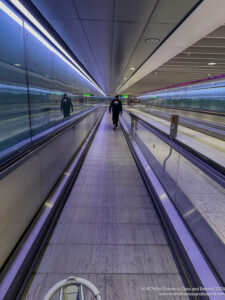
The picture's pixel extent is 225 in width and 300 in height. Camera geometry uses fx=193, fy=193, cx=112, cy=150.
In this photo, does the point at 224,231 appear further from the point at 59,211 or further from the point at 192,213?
the point at 59,211

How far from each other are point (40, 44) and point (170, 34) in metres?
2.93

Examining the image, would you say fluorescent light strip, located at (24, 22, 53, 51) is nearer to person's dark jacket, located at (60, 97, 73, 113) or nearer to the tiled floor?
person's dark jacket, located at (60, 97, 73, 113)

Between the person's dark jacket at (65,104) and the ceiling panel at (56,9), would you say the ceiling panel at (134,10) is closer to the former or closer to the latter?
the ceiling panel at (56,9)

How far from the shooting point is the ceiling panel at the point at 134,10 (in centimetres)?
297

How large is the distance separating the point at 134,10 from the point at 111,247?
3.67m

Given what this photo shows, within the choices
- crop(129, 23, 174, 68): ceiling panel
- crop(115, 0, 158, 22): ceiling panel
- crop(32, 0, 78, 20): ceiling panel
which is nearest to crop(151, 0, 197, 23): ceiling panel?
crop(115, 0, 158, 22): ceiling panel

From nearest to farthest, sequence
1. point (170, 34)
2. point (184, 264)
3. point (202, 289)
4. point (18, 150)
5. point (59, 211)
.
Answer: point (202, 289), point (184, 264), point (18, 150), point (59, 211), point (170, 34)

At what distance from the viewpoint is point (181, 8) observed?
318cm

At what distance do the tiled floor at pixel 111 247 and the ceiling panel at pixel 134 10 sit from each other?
10.4 feet

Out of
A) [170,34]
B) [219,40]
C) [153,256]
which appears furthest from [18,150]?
[219,40]

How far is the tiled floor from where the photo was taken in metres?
1.84

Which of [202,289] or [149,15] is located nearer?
[202,289]

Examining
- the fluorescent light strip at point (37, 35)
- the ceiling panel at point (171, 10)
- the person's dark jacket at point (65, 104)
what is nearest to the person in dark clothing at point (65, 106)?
the person's dark jacket at point (65, 104)

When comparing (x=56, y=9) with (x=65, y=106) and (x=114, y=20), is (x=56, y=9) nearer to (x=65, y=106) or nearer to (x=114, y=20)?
(x=114, y=20)
